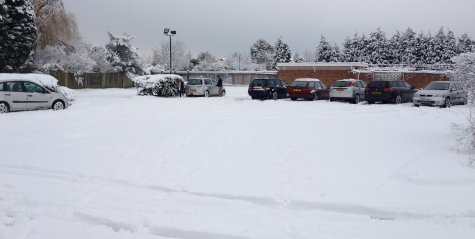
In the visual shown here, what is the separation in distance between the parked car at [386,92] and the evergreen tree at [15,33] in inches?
886

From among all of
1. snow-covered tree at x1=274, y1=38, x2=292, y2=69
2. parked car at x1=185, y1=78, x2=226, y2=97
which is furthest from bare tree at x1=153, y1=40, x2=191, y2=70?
parked car at x1=185, y1=78, x2=226, y2=97

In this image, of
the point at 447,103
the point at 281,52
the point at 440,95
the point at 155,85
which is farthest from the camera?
the point at 281,52

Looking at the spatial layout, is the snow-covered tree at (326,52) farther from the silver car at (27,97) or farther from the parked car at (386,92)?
the silver car at (27,97)

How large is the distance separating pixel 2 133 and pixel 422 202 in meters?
10.8

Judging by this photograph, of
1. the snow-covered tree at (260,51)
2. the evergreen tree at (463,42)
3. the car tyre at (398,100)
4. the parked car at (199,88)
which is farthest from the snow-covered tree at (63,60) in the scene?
the snow-covered tree at (260,51)

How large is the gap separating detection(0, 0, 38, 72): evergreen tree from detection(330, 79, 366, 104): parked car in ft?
67.7

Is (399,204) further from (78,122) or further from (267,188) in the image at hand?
(78,122)

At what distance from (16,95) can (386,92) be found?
688 inches

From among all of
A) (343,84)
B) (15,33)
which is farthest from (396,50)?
(15,33)

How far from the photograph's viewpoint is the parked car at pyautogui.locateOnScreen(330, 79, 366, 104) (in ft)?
78.0

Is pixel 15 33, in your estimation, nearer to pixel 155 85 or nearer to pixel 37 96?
pixel 155 85

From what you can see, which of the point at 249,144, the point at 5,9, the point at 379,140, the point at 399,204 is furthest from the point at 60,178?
the point at 5,9

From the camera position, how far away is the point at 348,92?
78.0 feet

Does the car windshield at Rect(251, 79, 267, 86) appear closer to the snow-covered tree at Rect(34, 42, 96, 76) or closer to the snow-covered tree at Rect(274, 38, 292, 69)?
the snow-covered tree at Rect(34, 42, 96, 76)
